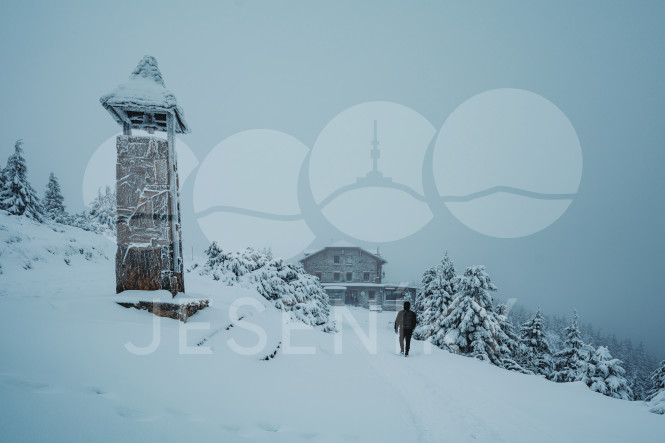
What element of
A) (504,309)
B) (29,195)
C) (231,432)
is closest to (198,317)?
(231,432)

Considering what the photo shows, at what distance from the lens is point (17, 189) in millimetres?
24031

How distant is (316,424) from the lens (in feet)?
9.87

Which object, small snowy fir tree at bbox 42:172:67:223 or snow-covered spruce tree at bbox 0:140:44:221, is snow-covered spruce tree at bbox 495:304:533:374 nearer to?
snow-covered spruce tree at bbox 0:140:44:221

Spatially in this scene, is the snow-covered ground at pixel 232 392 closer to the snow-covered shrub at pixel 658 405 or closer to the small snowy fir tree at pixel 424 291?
the snow-covered shrub at pixel 658 405

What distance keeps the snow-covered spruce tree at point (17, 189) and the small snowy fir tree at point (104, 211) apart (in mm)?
7535

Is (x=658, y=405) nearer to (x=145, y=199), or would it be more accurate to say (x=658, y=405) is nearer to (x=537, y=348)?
(x=145, y=199)

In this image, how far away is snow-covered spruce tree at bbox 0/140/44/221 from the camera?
926 inches

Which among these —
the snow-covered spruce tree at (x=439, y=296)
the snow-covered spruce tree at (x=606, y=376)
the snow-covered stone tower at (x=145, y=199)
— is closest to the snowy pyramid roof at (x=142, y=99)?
the snow-covered stone tower at (x=145, y=199)

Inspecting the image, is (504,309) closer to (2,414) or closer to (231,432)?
(231,432)

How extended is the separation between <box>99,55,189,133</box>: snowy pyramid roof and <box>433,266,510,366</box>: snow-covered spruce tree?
588 inches

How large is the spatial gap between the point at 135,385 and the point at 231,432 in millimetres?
1062

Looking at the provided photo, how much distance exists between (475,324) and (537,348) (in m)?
9.70

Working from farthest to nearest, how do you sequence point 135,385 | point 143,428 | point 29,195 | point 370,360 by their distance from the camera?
1. point 29,195
2. point 370,360
3. point 135,385
4. point 143,428

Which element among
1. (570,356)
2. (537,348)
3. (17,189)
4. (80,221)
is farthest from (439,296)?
(80,221)
